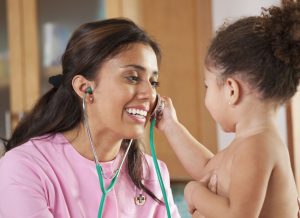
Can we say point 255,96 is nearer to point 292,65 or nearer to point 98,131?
point 292,65

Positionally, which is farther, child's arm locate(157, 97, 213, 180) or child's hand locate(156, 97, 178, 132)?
child's hand locate(156, 97, 178, 132)

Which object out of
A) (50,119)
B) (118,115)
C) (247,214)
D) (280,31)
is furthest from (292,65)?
(50,119)

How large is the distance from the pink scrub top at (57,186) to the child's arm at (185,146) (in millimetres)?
198

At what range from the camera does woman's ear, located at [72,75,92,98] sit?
1.51m

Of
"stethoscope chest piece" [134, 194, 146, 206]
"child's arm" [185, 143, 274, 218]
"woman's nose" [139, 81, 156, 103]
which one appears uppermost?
"woman's nose" [139, 81, 156, 103]

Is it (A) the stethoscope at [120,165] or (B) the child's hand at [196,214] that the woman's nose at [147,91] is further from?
(B) the child's hand at [196,214]

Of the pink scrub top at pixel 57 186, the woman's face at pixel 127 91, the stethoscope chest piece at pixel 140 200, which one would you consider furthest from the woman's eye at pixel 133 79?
the stethoscope chest piece at pixel 140 200

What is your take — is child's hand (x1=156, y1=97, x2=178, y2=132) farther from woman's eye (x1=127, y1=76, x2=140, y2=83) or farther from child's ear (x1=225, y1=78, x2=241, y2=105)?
child's ear (x1=225, y1=78, x2=241, y2=105)

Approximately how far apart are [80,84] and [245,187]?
62cm

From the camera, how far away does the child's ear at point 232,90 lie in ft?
3.87

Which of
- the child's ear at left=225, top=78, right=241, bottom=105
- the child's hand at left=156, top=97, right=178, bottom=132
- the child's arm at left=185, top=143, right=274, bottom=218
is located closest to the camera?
the child's arm at left=185, top=143, right=274, bottom=218

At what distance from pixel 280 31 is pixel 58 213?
0.72 m

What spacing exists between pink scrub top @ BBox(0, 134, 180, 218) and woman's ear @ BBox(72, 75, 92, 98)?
0.14 metres

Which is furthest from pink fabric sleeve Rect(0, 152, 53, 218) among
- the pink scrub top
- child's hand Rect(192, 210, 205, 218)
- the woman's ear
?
child's hand Rect(192, 210, 205, 218)
